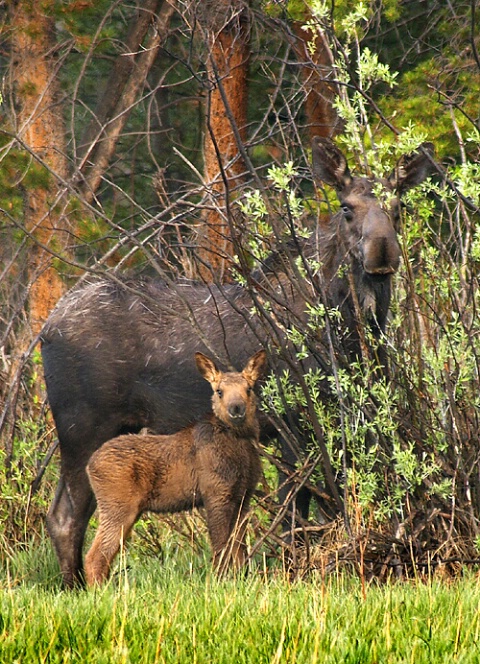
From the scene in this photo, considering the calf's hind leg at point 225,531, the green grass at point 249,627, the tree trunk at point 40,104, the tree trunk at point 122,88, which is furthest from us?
the tree trunk at point 122,88

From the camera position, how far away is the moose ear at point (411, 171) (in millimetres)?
7043

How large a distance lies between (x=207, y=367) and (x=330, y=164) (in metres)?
1.45

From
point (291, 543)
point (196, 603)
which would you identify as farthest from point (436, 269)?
point (196, 603)

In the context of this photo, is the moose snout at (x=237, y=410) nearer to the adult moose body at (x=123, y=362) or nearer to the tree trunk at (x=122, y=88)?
the adult moose body at (x=123, y=362)

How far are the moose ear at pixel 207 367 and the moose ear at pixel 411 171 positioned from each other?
153 cm

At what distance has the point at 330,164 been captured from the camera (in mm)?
7301

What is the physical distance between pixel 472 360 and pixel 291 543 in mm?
1529

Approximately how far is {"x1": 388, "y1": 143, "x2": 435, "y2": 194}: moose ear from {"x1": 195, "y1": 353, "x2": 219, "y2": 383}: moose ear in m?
1.53

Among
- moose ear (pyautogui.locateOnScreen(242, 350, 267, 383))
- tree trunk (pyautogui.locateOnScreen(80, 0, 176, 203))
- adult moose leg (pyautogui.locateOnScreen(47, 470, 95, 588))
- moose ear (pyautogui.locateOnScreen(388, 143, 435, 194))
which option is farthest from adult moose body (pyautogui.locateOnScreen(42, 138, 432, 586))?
tree trunk (pyautogui.locateOnScreen(80, 0, 176, 203))

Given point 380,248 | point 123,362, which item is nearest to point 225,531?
point 123,362

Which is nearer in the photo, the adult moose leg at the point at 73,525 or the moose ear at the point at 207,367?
the moose ear at the point at 207,367

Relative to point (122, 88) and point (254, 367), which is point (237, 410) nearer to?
point (254, 367)

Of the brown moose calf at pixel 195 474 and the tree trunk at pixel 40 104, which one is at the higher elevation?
the tree trunk at pixel 40 104

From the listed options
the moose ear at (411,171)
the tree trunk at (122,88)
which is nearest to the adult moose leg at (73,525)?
the moose ear at (411,171)
